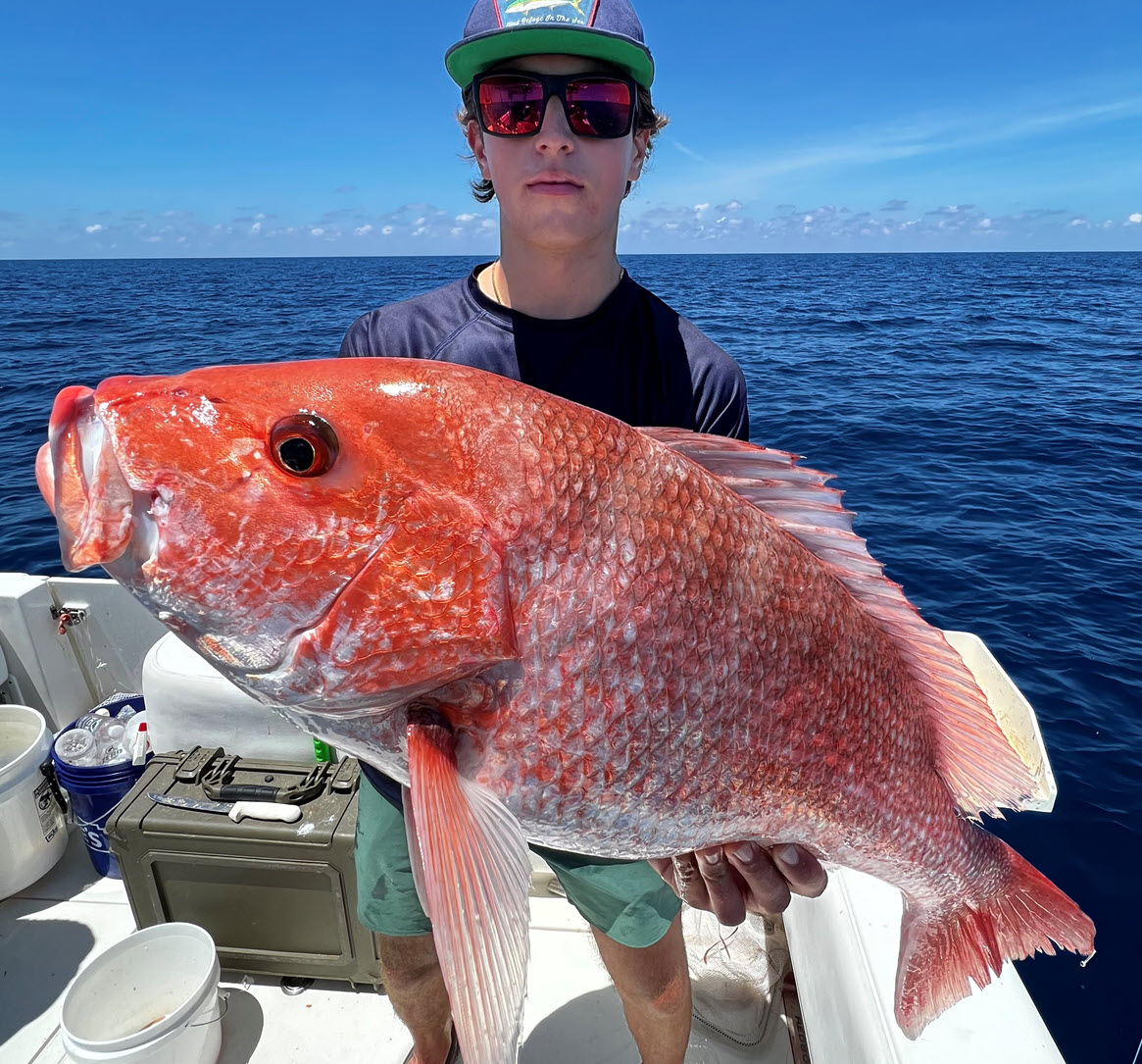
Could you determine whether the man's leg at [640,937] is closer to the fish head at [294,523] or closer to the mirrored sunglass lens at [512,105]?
the fish head at [294,523]

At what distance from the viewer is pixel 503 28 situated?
193 cm

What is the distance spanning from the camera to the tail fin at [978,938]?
1913 mm

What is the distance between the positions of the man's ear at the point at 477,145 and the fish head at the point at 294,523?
1.24 meters

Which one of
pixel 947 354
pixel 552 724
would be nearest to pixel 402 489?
pixel 552 724

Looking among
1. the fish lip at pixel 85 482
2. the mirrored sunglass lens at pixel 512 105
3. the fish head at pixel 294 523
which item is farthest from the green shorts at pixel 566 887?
the mirrored sunglass lens at pixel 512 105

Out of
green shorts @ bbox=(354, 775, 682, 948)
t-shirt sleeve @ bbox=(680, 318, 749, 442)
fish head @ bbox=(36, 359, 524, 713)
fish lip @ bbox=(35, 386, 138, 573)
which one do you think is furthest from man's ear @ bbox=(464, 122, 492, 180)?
green shorts @ bbox=(354, 775, 682, 948)

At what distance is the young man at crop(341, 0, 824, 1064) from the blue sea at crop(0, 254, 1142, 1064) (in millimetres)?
3826

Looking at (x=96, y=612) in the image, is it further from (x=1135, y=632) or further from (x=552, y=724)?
(x=1135, y=632)

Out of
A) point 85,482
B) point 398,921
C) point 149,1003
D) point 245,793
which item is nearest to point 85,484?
point 85,482

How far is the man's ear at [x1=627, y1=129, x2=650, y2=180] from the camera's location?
7.59 feet

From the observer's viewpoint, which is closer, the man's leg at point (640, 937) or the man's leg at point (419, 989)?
the man's leg at point (640, 937)

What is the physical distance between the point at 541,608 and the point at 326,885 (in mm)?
2271

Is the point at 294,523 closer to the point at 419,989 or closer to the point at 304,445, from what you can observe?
→ the point at 304,445

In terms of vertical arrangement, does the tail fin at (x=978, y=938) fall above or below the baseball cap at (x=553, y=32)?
below
